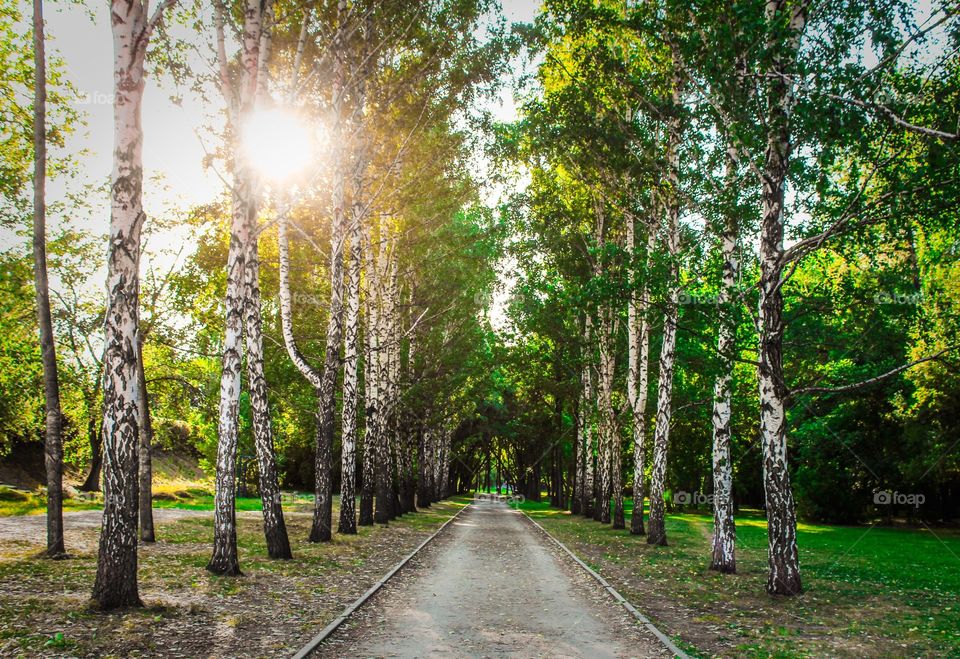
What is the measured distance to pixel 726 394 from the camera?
1356cm

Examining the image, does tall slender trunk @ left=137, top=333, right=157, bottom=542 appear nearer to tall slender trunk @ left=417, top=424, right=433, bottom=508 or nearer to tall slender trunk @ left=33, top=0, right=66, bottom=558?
tall slender trunk @ left=33, top=0, right=66, bottom=558

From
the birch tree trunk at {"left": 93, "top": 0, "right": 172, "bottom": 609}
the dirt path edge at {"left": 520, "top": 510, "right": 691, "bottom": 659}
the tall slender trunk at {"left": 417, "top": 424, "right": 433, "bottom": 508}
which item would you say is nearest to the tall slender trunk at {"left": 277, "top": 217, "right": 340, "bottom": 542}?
the dirt path edge at {"left": 520, "top": 510, "right": 691, "bottom": 659}

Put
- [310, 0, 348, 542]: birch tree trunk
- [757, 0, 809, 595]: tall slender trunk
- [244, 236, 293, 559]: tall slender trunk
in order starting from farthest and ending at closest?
[310, 0, 348, 542]: birch tree trunk → [244, 236, 293, 559]: tall slender trunk → [757, 0, 809, 595]: tall slender trunk

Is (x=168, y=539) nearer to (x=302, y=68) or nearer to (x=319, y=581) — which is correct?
(x=319, y=581)

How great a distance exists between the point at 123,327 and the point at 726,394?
11135mm

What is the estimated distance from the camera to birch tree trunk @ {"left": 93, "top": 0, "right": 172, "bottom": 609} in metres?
8.25

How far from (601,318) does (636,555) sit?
1330 centimetres

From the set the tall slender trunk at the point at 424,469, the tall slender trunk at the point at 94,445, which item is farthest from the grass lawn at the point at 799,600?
the tall slender trunk at the point at 94,445

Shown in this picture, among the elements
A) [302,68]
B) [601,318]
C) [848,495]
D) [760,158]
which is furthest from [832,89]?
[848,495]

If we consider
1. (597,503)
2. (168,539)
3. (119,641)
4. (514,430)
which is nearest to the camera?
(119,641)

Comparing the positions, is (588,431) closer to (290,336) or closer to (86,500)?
(290,336)

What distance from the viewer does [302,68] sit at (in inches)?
755

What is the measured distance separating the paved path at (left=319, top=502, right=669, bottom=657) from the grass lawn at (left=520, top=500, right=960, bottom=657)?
80 cm

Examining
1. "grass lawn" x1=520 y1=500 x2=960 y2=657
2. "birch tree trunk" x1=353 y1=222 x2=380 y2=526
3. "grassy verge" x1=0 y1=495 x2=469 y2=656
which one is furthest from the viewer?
"birch tree trunk" x1=353 y1=222 x2=380 y2=526
